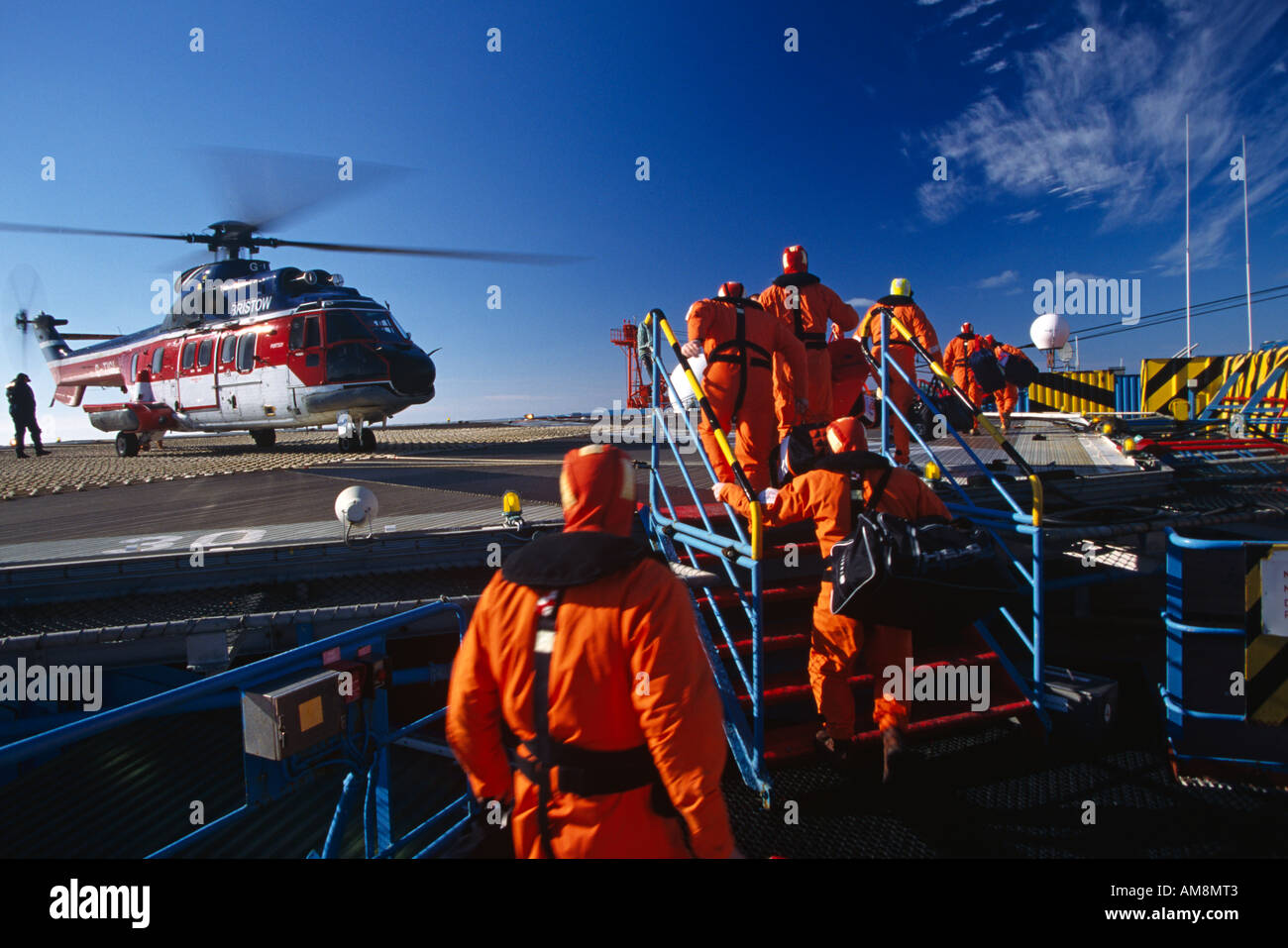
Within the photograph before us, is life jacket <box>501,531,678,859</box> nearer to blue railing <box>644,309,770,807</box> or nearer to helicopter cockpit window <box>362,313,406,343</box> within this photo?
blue railing <box>644,309,770,807</box>

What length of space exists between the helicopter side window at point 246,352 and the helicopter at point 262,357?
22 millimetres

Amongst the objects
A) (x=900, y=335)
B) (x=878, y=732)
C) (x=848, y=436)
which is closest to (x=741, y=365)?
(x=848, y=436)

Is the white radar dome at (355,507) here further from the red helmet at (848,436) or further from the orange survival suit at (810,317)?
the orange survival suit at (810,317)

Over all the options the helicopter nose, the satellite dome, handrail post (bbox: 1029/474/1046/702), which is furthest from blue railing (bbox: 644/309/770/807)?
the satellite dome

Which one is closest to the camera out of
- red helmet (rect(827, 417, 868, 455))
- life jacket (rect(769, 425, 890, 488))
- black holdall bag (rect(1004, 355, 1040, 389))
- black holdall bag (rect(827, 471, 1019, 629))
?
black holdall bag (rect(827, 471, 1019, 629))

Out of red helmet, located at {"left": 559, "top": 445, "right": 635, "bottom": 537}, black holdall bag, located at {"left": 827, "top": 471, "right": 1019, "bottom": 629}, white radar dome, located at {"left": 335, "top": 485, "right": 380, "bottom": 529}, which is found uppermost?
red helmet, located at {"left": 559, "top": 445, "right": 635, "bottom": 537}

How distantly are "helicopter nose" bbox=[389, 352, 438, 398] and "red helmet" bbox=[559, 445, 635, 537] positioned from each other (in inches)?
487

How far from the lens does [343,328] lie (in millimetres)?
12844

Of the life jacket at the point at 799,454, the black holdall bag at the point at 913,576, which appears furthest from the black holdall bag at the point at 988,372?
the black holdall bag at the point at 913,576

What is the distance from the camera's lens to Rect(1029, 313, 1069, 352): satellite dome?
→ 16188 millimetres

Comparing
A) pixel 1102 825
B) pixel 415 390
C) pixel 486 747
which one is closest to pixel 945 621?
pixel 1102 825

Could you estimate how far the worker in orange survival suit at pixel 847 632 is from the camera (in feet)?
10.8

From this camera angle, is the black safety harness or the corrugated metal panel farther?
the corrugated metal panel
